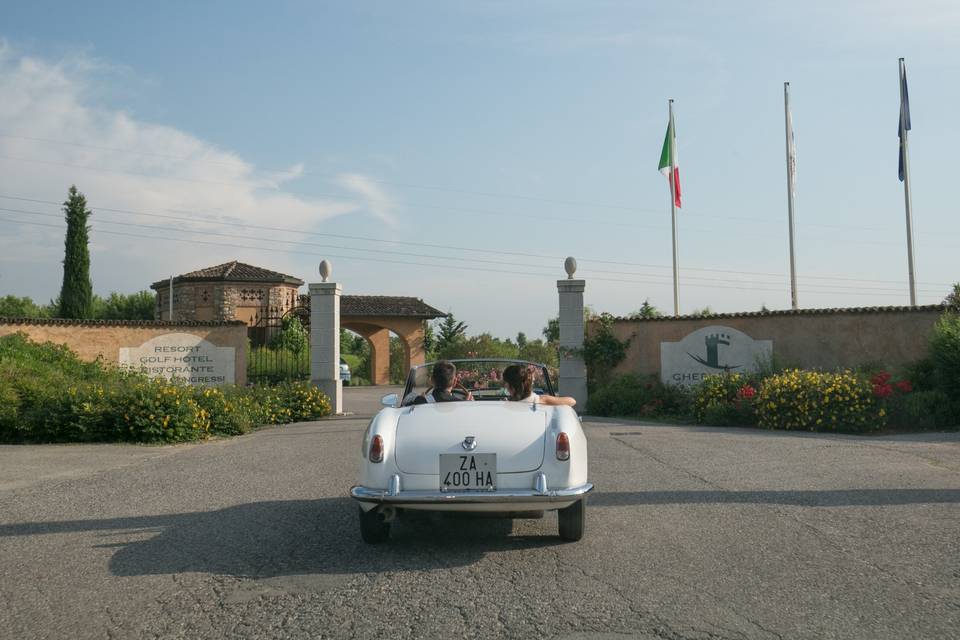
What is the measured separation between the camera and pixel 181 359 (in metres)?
20.1

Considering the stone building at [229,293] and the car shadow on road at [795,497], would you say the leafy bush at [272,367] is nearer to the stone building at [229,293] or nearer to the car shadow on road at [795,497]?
the car shadow on road at [795,497]

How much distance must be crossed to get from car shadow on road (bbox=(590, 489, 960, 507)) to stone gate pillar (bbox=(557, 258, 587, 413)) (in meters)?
12.3

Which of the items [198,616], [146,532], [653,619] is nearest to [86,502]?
[146,532]

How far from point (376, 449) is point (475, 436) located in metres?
0.67

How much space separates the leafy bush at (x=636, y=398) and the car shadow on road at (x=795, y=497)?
1058 cm

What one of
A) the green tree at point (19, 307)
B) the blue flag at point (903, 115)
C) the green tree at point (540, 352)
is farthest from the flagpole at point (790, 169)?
the green tree at point (19, 307)

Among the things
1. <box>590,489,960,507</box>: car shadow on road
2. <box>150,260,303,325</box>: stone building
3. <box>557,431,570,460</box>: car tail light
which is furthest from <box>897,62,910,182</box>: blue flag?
<box>150,260,303,325</box>: stone building

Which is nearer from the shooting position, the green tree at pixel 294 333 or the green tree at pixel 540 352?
the green tree at pixel 540 352

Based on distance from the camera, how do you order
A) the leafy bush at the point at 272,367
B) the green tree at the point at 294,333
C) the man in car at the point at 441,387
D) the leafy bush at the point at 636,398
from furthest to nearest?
the green tree at the point at 294,333
the leafy bush at the point at 272,367
the leafy bush at the point at 636,398
the man in car at the point at 441,387

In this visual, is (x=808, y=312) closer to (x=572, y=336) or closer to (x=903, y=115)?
(x=572, y=336)

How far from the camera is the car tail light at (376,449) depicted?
17.6 feet

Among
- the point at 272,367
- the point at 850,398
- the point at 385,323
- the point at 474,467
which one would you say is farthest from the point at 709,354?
the point at 385,323

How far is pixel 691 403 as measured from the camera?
A: 1744cm

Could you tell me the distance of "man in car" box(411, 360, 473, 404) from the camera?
640cm
